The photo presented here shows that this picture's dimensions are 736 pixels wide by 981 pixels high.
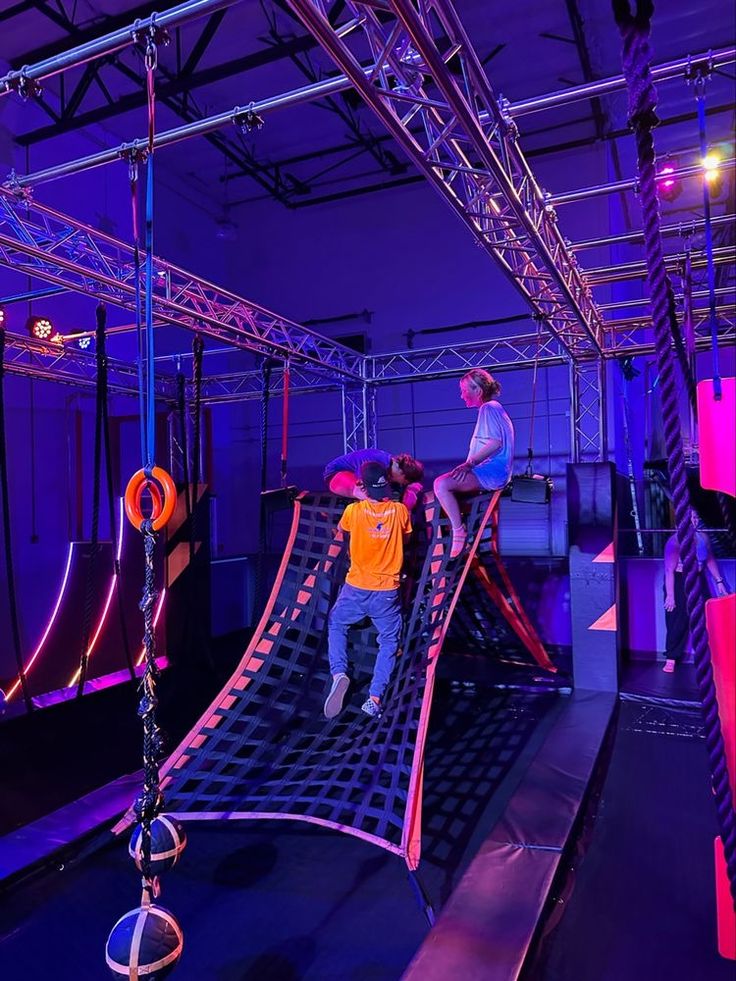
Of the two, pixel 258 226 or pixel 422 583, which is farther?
pixel 258 226

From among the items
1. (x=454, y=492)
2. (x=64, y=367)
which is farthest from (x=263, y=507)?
(x=64, y=367)

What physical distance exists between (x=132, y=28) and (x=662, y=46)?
24.6ft

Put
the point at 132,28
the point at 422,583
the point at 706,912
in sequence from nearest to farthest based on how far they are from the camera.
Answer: the point at 706,912 → the point at 132,28 → the point at 422,583

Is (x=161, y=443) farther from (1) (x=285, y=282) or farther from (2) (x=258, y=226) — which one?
(2) (x=258, y=226)

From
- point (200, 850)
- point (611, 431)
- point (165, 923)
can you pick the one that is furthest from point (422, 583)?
point (611, 431)

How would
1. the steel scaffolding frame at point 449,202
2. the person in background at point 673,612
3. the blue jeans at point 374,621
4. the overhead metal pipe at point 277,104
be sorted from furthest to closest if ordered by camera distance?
the person in background at point 673,612 → the blue jeans at point 374,621 → the overhead metal pipe at point 277,104 → the steel scaffolding frame at point 449,202

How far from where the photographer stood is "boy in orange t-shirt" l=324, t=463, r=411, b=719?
400cm

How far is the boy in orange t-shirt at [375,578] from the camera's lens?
13.1 ft

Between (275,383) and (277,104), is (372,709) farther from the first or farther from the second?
(275,383)

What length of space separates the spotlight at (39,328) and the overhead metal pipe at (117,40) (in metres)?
3.40

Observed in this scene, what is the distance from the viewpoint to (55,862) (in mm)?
2803

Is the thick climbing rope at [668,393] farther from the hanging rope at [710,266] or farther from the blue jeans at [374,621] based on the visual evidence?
the blue jeans at [374,621]

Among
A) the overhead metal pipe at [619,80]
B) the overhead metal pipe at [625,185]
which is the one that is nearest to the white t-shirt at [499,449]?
the overhead metal pipe at [625,185]

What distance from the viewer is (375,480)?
4.11 m
